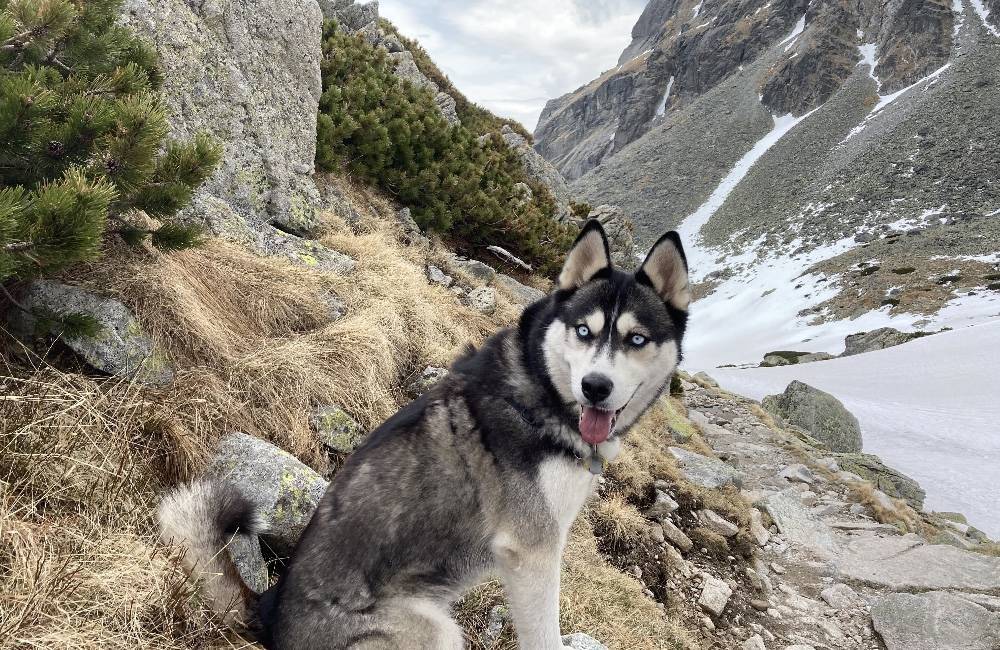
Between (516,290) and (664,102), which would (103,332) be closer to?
(516,290)

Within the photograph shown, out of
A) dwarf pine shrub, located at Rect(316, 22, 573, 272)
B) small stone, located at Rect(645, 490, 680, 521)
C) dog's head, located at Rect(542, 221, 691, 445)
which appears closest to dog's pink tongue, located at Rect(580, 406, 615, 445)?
dog's head, located at Rect(542, 221, 691, 445)

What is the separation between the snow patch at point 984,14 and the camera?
86.2 meters

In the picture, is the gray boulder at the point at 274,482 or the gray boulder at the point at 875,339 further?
the gray boulder at the point at 875,339

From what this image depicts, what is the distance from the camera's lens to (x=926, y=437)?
58.2 ft

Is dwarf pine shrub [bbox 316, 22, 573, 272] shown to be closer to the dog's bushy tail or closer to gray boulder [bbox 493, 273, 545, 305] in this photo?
gray boulder [bbox 493, 273, 545, 305]

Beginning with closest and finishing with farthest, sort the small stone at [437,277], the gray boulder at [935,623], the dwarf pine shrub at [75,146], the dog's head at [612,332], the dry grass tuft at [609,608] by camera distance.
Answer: the dwarf pine shrub at [75,146], the dog's head at [612,332], the dry grass tuft at [609,608], the gray boulder at [935,623], the small stone at [437,277]

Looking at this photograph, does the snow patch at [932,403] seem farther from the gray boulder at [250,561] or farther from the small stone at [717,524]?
the gray boulder at [250,561]

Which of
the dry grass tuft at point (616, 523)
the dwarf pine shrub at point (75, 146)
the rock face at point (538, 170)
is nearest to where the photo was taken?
the dwarf pine shrub at point (75, 146)

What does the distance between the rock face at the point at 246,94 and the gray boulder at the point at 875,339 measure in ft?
128

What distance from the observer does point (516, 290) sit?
12703 mm

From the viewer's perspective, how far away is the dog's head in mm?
3035

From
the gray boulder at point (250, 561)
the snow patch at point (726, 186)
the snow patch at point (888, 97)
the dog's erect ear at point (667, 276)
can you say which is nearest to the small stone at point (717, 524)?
the dog's erect ear at point (667, 276)

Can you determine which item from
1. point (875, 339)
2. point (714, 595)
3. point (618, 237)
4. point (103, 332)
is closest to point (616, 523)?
point (714, 595)

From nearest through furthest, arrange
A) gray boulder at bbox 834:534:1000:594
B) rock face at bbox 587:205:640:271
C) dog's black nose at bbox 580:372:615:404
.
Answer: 1. dog's black nose at bbox 580:372:615:404
2. gray boulder at bbox 834:534:1000:594
3. rock face at bbox 587:205:640:271
